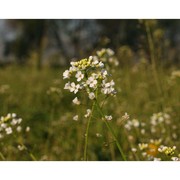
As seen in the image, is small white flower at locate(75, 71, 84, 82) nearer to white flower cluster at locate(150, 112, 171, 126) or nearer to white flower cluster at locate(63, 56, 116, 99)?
white flower cluster at locate(63, 56, 116, 99)

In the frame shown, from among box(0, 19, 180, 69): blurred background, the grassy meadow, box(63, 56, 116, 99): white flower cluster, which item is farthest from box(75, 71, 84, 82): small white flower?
box(0, 19, 180, 69): blurred background

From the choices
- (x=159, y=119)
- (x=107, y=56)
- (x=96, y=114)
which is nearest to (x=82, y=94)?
(x=96, y=114)

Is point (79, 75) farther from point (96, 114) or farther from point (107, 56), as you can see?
point (96, 114)

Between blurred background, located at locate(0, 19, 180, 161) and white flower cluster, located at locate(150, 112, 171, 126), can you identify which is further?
blurred background, located at locate(0, 19, 180, 161)
